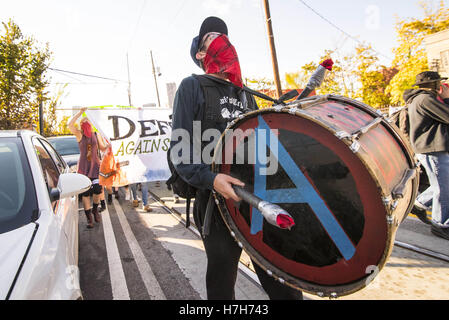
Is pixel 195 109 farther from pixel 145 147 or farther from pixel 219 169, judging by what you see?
pixel 145 147

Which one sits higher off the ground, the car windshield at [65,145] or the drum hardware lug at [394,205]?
the car windshield at [65,145]

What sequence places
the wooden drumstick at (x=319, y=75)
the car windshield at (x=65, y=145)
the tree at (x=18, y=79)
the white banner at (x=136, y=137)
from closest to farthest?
1. the wooden drumstick at (x=319, y=75)
2. the white banner at (x=136, y=137)
3. the car windshield at (x=65, y=145)
4. the tree at (x=18, y=79)

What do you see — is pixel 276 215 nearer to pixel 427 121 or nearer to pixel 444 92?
pixel 427 121

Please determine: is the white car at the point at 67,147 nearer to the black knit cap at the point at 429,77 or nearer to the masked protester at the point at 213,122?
the masked protester at the point at 213,122

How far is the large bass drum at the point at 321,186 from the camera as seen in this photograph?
1103 mm

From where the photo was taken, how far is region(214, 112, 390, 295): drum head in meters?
1.13

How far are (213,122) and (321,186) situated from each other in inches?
30.8

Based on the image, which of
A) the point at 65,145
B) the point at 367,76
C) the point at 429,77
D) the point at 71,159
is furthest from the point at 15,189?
the point at 367,76

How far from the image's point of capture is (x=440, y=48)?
16672 millimetres

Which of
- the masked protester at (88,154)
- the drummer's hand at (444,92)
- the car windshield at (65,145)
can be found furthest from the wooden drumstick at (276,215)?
the car windshield at (65,145)

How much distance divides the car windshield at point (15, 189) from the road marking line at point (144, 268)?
59.2 inches

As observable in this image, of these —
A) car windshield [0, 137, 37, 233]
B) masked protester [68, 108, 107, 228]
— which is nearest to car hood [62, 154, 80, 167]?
masked protester [68, 108, 107, 228]

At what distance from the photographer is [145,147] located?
6250mm

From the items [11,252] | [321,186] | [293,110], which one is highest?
[293,110]
